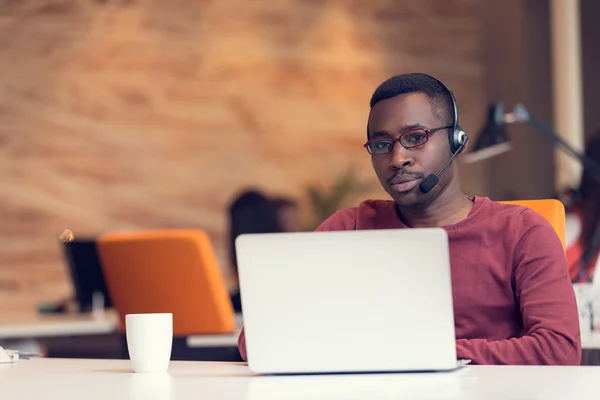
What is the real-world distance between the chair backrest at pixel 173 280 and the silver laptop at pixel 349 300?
2.29 meters

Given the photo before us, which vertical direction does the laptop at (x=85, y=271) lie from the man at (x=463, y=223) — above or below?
below

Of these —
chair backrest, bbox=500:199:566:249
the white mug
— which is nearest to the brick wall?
chair backrest, bbox=500:199:566:249

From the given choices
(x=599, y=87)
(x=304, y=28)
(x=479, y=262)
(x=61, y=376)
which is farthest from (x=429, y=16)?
(x=61, y=376)

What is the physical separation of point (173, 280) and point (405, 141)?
203 cm

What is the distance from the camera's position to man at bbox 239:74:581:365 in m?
2.03

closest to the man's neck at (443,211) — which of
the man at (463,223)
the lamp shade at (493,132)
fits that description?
the man at (463,223)

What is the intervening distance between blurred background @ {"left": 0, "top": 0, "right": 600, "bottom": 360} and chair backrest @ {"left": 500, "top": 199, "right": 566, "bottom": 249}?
4.52 m

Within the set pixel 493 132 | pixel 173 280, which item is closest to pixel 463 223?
pixel 493 132

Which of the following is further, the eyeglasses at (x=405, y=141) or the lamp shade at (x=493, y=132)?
the lamp shade at (x=493, y=132)

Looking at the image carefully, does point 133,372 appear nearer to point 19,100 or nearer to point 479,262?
point 479,262

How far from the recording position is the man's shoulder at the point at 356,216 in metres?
2.24

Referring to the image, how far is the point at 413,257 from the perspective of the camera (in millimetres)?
1537

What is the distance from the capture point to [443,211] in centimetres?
217

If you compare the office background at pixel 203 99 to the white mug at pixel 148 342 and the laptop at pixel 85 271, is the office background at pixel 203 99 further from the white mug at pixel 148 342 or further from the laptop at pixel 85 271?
the white mug at pixel 148 342
